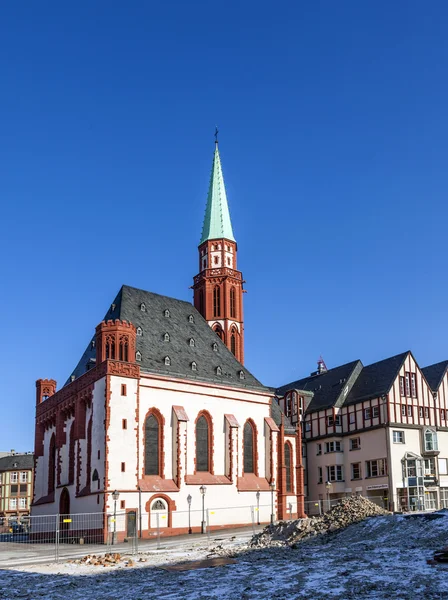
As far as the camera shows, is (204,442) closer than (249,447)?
Yes

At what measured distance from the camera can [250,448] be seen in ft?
190

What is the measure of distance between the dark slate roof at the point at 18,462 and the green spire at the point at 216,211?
228 feet

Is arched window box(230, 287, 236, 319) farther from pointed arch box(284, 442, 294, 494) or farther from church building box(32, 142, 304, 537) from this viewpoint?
pointed arch box(284, 442, 294, 494)

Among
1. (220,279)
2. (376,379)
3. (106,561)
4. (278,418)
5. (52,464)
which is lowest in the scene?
(106,561)

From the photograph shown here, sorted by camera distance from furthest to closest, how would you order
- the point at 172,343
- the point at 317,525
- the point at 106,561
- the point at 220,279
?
the point at 220,279, the point at 172,343, the point at 317,525, the point at 106,561

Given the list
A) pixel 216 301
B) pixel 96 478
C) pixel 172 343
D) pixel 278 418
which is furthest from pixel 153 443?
pixel 216 301

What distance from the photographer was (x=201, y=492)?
5128 cm

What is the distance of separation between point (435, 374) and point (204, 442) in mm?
26874

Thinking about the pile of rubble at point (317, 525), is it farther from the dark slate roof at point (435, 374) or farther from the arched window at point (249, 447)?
the dark slate roof at point (435, 374)

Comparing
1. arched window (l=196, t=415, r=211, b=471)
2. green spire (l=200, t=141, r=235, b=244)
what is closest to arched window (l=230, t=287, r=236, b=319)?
green spire (l=200, t=141, r=235, b=244)

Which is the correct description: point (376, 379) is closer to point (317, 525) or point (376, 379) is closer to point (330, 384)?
point (330, 384)

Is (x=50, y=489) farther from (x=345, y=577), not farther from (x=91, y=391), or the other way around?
(x=345, y=577)

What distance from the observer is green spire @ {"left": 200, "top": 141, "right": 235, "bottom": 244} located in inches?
2889

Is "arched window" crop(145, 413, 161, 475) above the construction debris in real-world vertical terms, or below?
above
